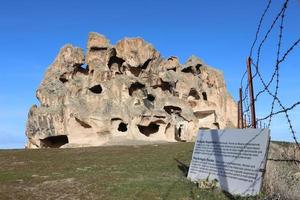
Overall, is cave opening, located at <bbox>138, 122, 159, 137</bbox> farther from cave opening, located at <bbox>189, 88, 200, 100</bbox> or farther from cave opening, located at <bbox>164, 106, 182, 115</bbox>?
cave opening, located at <bbox>189, 88, 200, 100</bbox>

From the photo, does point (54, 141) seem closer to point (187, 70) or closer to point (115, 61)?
point (115, 61)

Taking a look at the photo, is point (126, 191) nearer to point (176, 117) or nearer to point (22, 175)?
point (22, 175)

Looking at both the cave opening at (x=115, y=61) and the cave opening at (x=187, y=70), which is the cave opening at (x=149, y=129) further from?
the cave opening at (x=187, y=70)

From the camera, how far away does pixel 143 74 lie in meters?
52.5

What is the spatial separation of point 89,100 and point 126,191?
36278 mm

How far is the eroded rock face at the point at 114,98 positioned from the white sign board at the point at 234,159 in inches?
1343

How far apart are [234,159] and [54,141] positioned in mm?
45371

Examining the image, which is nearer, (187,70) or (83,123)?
(83,123)

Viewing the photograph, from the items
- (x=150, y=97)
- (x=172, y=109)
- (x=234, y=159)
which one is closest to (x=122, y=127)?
(x=150, y=97)

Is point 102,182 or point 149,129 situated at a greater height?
point 149,129

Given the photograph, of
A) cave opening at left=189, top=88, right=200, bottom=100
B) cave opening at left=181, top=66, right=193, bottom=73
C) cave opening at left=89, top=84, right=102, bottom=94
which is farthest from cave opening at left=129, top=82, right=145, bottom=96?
cave opening at left=181, top=66, right=193, bottom=73

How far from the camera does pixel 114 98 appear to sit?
46219 millimetres

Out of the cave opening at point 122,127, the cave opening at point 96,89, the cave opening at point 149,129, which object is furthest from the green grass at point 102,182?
the cave opening at point 149,129

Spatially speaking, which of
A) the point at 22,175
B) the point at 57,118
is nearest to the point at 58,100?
the point at 57,118
